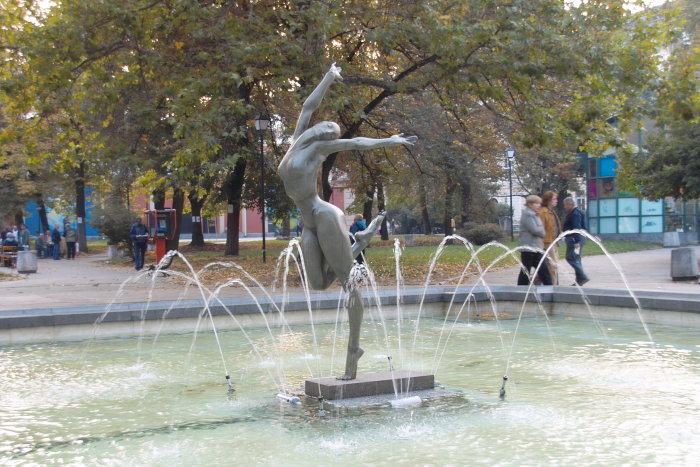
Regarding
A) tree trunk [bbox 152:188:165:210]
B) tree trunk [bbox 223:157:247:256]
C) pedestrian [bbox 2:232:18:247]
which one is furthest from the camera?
pedestrian [bbox 2:232:18:247]

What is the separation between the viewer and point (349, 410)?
6.45m

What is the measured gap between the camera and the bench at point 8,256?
103ft

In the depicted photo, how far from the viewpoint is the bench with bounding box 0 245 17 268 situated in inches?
1235

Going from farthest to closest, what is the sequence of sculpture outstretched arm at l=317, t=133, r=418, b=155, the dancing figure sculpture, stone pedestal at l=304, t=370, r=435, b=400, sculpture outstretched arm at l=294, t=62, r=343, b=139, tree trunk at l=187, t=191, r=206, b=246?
tree trunk at l=187, t=191, r=206, b=246 < sculpture outstretched arm at l=294, t=62, r=343, b=139 < stone pedestal at l=304, t=370, r=435, b=400 < the dancing figure sculpture < sculpture outstretched arm at l=317, t=133, r=418, b=155

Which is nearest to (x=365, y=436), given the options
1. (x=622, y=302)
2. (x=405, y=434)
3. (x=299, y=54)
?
(x=405, y=434)

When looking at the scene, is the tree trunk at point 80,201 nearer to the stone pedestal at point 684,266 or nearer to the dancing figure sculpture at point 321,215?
the stone pedestal at point 684,266

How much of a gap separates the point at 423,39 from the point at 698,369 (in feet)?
35.3

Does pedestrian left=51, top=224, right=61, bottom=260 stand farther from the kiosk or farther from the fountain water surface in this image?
the fountain water surface

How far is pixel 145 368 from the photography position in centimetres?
898

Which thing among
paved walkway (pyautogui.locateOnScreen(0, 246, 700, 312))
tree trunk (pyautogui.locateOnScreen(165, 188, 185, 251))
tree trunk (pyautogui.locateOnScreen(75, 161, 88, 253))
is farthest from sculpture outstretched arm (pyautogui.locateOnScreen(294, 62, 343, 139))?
tree trunk (pyautogui.locateOnScreen(75, 161, 88, 253))

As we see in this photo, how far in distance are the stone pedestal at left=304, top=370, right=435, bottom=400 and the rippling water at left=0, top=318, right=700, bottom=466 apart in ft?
0.62

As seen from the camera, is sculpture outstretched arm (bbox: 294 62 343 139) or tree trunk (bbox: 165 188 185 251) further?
tree trunk (bbox: 165 188 185 251)

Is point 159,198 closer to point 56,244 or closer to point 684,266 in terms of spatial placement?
point 56,244

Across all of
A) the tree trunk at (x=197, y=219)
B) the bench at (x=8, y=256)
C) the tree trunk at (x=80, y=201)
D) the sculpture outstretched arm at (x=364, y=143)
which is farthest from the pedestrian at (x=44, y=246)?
the sculpture outstretched arm at (x=364, y=143)
